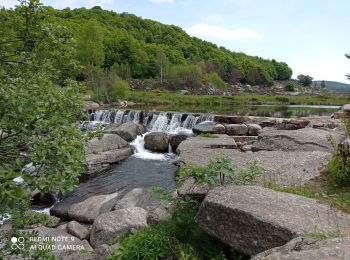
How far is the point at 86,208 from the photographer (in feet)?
43.8

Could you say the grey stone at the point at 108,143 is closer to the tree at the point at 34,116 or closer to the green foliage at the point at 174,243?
the green foliage at the point at 174,243

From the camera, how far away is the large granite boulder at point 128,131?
26.5 meters

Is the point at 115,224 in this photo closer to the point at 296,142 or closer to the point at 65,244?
the point at 65,244

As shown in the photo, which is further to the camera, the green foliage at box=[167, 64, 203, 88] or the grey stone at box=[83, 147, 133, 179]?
the green foliage at box=[167, 64, 203, 88]

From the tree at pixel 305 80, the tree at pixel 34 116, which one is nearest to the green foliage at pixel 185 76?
the tree at pixel 34 116

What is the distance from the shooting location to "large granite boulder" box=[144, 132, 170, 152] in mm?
24719

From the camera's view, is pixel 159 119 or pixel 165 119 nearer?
pixel 165 119

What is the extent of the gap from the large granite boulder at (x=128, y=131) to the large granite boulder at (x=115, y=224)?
16411 millimetres

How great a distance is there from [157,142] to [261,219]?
1945 cm

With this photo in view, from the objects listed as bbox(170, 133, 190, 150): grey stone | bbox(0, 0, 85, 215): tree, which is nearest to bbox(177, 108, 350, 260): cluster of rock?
bbox(0, 0, 85, 215): tree

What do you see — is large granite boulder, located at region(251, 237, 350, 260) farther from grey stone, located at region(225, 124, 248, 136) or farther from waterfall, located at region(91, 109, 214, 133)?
waterfall, located at region(91, 109, 214, 133)

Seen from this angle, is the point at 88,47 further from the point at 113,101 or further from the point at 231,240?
the point at 231,240

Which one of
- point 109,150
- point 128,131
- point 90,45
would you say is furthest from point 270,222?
point 90,45

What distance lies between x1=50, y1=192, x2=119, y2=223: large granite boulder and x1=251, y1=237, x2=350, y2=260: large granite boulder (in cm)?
945
